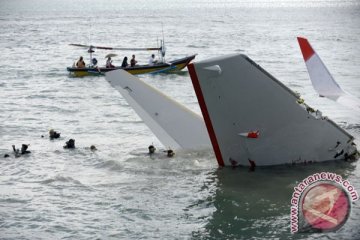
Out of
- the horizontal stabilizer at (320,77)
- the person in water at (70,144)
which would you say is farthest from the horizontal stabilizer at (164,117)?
the horizontal stabilizer at (320,77)

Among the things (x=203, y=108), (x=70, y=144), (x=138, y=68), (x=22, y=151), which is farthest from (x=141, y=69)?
(x=203, y=108)

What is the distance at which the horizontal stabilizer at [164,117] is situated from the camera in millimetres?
24594

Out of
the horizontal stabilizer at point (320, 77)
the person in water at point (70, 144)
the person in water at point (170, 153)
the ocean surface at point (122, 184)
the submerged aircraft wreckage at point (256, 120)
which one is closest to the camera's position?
the ocean surface at point (122, 184)

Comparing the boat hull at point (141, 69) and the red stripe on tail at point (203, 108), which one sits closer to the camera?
the red stripe on tail at point (203, 108)

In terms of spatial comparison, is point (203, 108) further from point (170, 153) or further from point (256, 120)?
point (170, 153)

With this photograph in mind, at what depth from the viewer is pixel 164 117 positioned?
2470 centimetres

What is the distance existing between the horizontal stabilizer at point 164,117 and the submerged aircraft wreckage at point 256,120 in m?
2.21

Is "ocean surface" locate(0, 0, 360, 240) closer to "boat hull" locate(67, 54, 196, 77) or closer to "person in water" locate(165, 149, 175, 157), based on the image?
"person in water" locate(165, 149, 175, 157)

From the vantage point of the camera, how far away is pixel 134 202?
67.9 feet

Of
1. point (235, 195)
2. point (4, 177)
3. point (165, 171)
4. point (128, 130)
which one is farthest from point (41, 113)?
point (235, 195)

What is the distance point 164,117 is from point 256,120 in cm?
449

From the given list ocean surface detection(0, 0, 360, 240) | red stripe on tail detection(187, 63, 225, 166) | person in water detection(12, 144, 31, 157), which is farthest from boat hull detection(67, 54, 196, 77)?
A: red stripe on tail detection(187, 63, 225, 166)

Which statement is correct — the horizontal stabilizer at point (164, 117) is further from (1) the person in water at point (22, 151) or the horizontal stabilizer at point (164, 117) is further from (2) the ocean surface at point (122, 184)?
(1) the person in water at point (22, 151)

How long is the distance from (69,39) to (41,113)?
68.2 m
